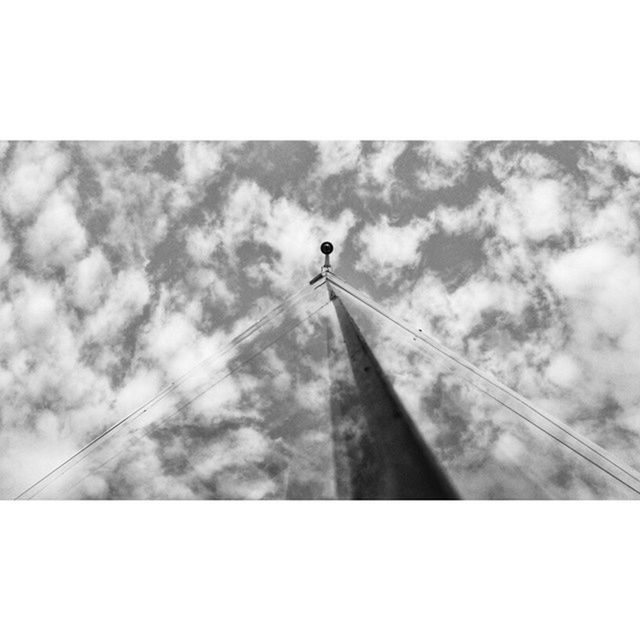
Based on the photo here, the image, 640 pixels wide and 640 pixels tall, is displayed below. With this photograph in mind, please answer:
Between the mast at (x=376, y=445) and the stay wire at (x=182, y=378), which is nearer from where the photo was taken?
the mast at (x=376, y=445)

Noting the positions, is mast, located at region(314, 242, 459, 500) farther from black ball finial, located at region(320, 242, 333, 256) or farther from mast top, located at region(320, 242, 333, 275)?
black ball finial, located at region(320, 242, 333, 256)

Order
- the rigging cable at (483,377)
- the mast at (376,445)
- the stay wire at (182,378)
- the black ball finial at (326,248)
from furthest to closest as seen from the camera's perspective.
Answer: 1. the black ball finial at (326,248)
2. the stay wire at (182,378)
3. the rigging cable at (483,377)
4. the mast at (376,445)

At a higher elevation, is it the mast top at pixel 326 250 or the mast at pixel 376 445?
the mast top at pixel 326 250

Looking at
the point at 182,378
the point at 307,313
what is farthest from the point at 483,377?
the point at 182,378

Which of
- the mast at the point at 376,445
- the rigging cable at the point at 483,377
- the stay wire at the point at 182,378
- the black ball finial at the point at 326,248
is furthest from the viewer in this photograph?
the black ball finial at the point at 326,248

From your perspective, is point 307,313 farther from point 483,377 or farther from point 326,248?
point 483,377

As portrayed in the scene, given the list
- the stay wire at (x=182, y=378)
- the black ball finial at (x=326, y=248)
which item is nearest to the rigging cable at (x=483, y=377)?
the black ball finial at (x=326, y=248)

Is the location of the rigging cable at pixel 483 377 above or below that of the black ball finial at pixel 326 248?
below

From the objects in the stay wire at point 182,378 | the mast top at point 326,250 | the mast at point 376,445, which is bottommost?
the mast at point 376,445

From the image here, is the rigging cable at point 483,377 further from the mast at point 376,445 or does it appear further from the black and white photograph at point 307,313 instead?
the mast at point 376,445

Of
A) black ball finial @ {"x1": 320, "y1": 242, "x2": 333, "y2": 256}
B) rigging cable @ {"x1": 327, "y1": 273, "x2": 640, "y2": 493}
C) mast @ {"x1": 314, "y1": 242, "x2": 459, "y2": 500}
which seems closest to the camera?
mast @ {"x1": 314, "y1": 242, "x2": 459, "y2": 500}

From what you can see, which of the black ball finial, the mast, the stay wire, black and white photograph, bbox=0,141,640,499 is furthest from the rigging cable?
the mast

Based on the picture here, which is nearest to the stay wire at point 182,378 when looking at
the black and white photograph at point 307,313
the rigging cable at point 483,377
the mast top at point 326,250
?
the black and white photograph at point 307,313

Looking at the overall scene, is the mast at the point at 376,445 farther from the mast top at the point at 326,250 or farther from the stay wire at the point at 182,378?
the mast top at the point at 326,250
